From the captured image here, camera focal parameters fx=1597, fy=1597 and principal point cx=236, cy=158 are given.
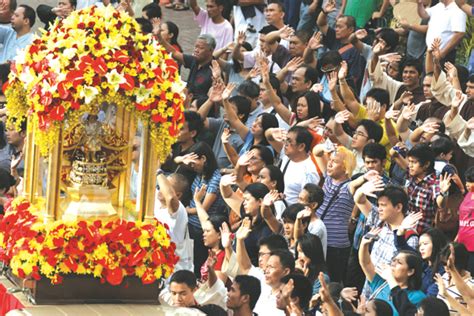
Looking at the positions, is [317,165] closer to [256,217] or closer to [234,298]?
[256,217]

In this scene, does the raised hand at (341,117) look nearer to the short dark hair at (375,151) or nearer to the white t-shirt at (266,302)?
the short dark hair at (375,151)

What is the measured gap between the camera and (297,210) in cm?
1556

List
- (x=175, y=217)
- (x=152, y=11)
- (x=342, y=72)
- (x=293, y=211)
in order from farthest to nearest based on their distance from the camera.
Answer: (x=152, y=11), (x=342, y=72), (x=175, y=217), (x=293, y=211)

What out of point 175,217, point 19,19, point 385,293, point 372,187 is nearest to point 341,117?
point 372,187

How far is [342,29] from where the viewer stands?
20.9 meters

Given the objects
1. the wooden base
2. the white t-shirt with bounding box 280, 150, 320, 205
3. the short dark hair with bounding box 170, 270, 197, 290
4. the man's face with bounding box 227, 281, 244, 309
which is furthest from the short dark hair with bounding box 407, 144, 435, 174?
the wooden base

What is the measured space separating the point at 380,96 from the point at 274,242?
3.73 m

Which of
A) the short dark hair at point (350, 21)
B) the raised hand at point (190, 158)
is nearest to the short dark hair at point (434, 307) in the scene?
the raised hand at point (190, 158)

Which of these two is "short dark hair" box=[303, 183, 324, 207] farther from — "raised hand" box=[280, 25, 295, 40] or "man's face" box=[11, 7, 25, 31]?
"man's face" box=[11, 7, 25, 31]

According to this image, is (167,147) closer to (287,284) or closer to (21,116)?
(21,116)

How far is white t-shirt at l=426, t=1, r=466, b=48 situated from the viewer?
20203mm

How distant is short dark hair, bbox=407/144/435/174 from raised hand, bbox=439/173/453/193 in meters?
0.16

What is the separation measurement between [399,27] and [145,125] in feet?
32.4

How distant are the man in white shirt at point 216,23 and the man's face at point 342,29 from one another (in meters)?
2.01
